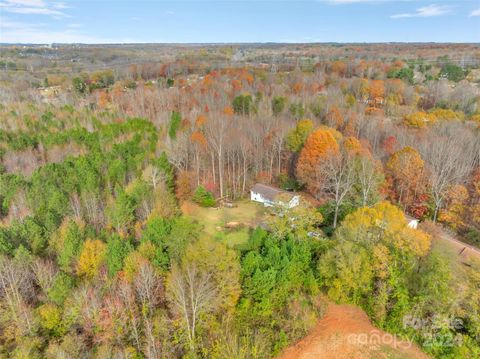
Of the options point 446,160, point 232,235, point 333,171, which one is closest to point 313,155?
point 333,171

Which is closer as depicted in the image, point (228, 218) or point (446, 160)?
point (446, 160)

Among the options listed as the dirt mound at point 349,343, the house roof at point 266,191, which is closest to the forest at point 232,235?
the dirt mound at point 349,343

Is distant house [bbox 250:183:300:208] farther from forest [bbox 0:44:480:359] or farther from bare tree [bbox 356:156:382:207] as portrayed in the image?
bare tree [bbox 356:156:382:207]

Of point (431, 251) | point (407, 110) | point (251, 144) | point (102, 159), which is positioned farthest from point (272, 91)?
point (431, 251)

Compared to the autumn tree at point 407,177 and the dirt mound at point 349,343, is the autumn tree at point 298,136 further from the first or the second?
the dirt mound at point 349,343

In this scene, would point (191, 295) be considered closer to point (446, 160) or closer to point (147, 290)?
point (147, 290)

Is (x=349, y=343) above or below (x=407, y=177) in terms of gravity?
below
